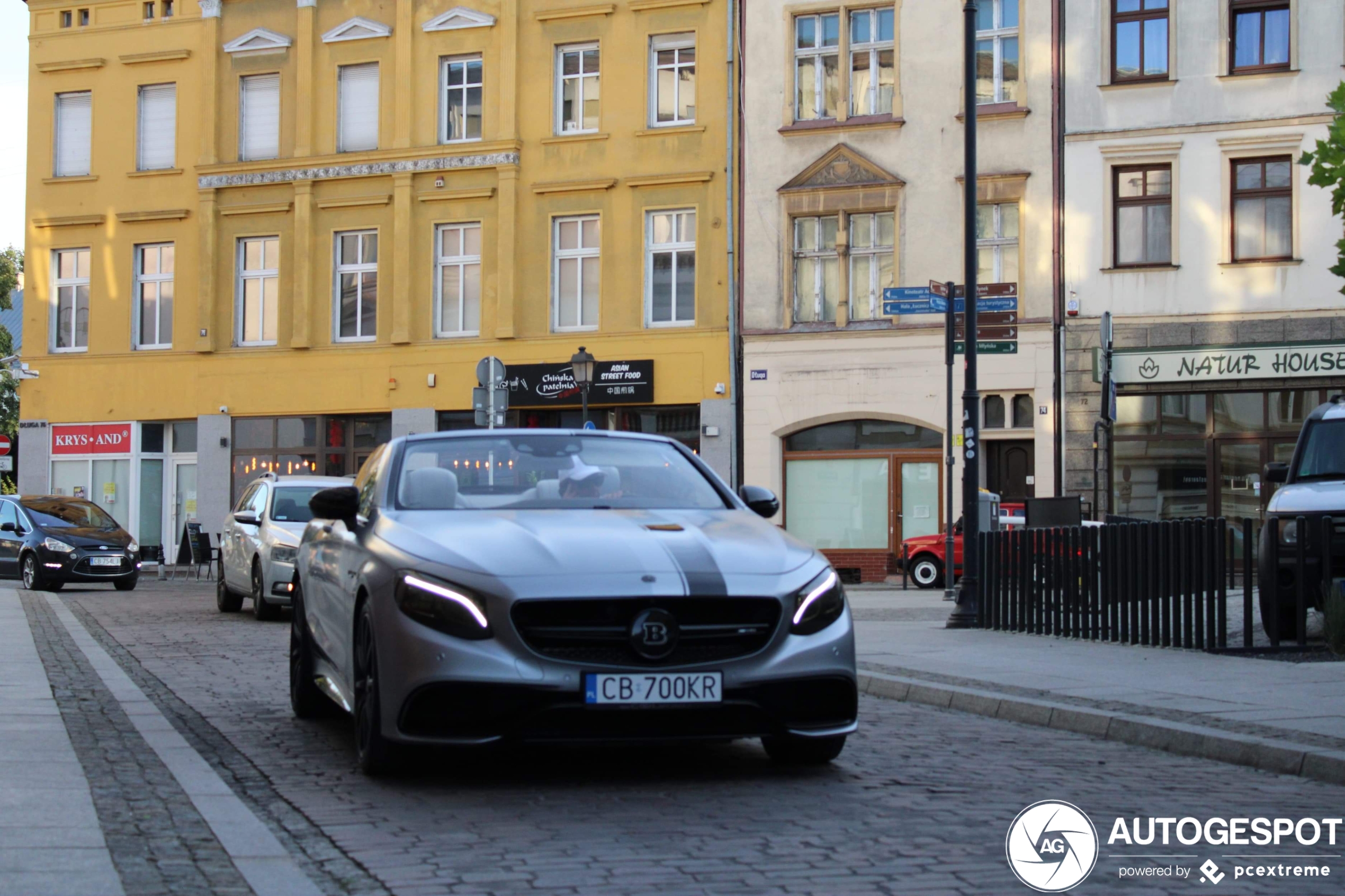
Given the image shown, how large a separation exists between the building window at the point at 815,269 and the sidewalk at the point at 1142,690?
1670 cm

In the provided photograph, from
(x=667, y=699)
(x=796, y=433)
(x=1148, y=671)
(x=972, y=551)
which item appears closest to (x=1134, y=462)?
(x=796, y=433)

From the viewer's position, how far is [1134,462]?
95.5ft

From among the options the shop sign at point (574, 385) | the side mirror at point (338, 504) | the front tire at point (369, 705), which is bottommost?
the front tire at point (369, 705)

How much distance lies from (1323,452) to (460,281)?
2229cm

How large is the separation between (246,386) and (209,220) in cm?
379

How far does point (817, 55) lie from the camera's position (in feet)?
104

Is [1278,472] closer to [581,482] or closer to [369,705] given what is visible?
[581,482]

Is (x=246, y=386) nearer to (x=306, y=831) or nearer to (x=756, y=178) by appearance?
(x=756, y=178)

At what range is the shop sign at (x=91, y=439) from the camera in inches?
1478

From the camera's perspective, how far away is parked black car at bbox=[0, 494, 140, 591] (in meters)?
27.3

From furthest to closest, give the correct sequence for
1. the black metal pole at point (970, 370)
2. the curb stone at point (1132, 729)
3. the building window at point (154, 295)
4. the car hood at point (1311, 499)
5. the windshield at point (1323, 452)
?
the building window at point (154, 295)
the black metal pole at point (970, 370)
the windshield at point (1323, 452)
the car hood at point (1311, 499)
the curb stone at point (1132, 729)

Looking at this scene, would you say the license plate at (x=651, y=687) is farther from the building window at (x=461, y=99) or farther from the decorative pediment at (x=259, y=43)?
the decorative pediment at (x=259, y=43)

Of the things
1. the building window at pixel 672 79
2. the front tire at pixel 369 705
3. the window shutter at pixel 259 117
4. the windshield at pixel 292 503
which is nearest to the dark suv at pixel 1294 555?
the front tire at pixel 369 705

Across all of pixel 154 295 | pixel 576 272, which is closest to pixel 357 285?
pixel 576 272
